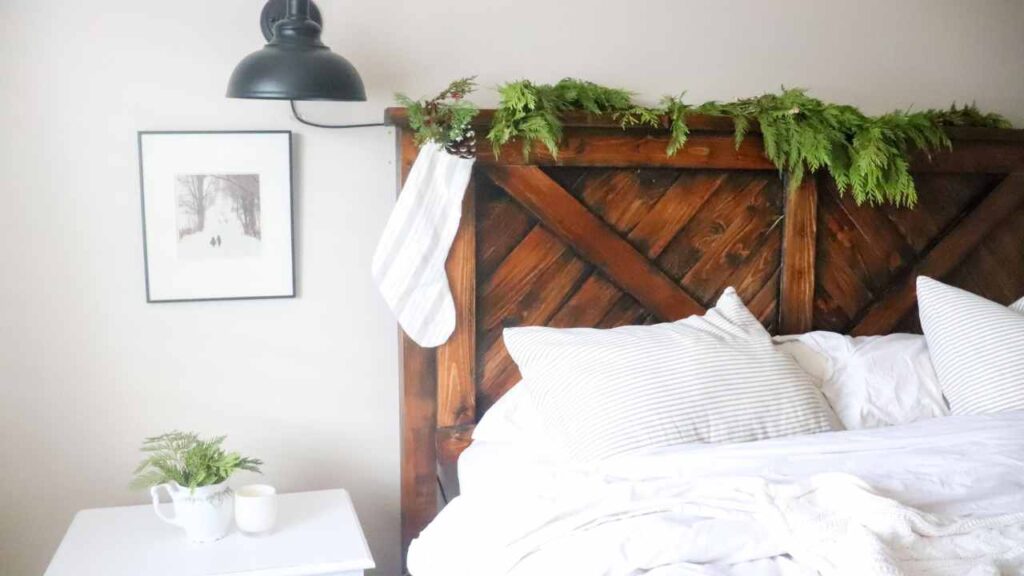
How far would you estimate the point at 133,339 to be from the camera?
2701 millimetres

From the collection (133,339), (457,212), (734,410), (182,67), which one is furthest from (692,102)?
(133,339)

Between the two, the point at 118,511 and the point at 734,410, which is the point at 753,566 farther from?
the point at 118,511

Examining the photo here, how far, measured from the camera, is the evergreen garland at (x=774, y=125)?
8.70 ft

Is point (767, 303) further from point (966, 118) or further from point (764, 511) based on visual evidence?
point (764, 511)

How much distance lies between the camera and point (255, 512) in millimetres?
2453

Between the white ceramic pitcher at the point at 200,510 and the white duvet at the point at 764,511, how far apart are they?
48cm

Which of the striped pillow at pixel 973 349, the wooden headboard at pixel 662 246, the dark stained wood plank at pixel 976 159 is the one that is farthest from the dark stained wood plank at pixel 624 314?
the dark stained wood plank at pixel 976 159

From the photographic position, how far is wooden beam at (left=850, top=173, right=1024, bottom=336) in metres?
3.13

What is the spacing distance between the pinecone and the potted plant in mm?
896

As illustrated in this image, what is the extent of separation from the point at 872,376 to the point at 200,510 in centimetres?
170

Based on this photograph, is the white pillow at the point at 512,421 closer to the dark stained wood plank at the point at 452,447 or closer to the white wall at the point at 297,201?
the dark stained wood plank at the point at 452,447

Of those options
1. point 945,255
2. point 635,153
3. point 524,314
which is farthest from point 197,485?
point 945,255

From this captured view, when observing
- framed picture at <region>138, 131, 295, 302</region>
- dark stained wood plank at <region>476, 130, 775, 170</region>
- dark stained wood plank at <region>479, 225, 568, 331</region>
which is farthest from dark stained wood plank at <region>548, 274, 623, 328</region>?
framed picture at <region>138, 131, 295, 302</region>

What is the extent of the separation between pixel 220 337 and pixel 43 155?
0.62 metres
